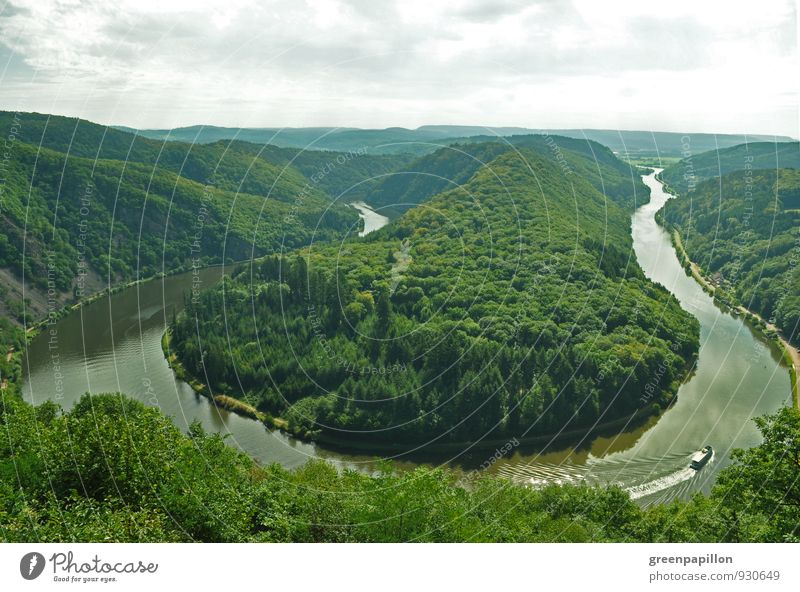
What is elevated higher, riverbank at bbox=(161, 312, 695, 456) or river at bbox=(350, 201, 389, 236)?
river at bbox=(350, 201, 389, 236)

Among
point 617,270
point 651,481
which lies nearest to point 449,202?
point 617,270

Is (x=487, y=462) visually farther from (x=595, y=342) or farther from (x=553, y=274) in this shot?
(x=553, y=274)

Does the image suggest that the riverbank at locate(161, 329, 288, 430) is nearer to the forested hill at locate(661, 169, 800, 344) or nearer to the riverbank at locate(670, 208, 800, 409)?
the riverbank at locate(670, 208, 800, 409)

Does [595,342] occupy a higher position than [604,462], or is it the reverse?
[595,342]

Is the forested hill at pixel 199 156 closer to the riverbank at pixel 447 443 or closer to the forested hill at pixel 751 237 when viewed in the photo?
the forested hill at pixel 751 237

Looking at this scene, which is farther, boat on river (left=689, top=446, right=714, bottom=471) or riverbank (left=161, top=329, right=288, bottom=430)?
riverbank (left=161, top=329, right=288, bottom=430)
